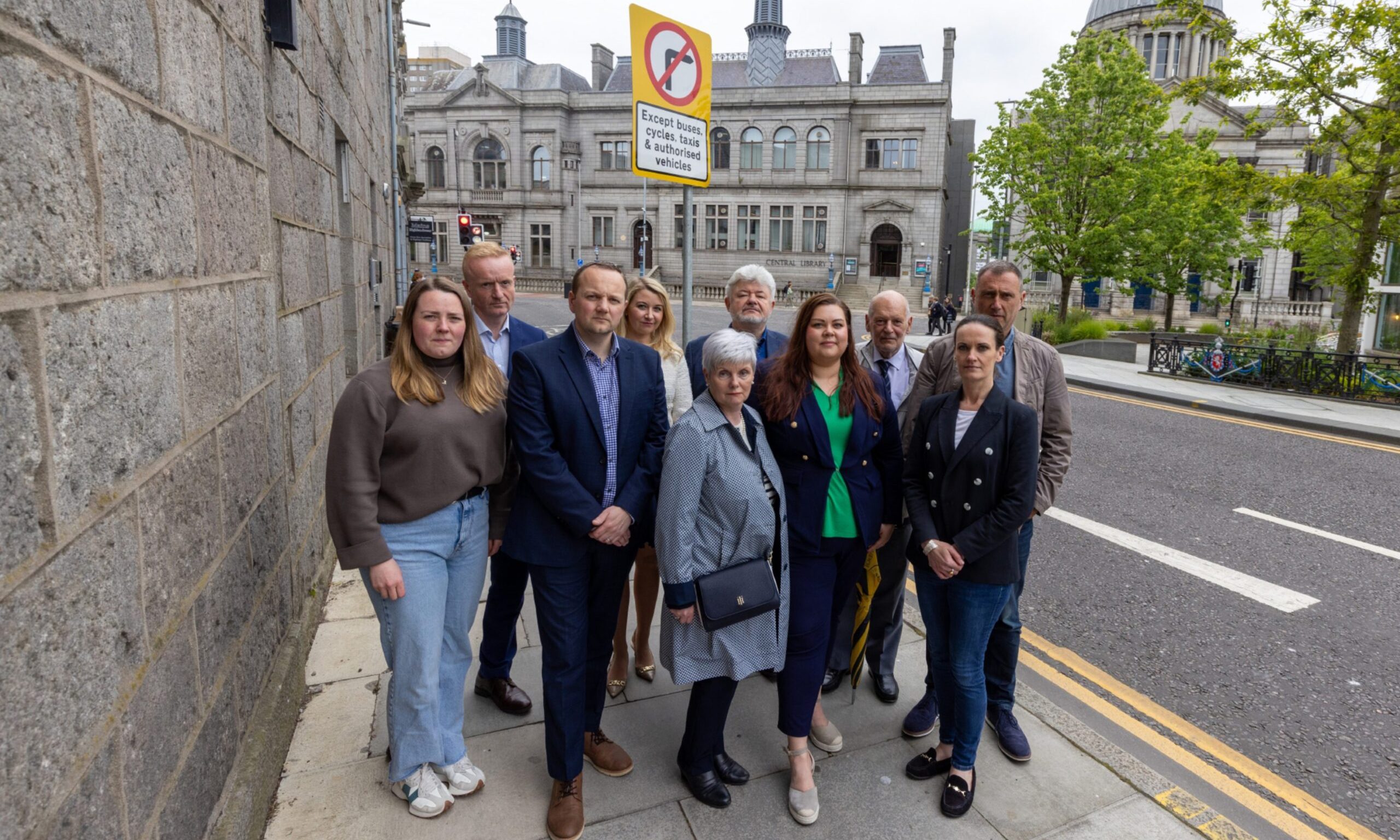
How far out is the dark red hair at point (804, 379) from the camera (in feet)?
11.3

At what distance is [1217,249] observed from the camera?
31938 millimetres

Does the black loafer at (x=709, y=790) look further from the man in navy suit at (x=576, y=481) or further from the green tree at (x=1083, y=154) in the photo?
the green tree at (x=1083, y=154)

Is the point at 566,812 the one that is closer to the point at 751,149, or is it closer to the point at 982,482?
the point at 982,482

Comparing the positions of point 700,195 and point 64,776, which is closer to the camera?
point 64,776

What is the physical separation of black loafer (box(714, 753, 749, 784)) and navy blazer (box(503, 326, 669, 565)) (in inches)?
42.2

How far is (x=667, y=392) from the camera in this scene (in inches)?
162

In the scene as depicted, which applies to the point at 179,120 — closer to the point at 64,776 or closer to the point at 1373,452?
the point at 64,776

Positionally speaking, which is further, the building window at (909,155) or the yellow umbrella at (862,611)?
the building window at (909,155)

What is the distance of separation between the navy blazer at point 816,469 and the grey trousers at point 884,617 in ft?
2.19

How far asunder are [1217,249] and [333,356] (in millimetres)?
35427

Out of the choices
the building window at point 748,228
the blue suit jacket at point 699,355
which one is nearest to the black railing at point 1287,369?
the blue suit jacket at point 699,355

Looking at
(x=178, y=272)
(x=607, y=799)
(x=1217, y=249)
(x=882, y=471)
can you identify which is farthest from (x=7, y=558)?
(x=1217, y=249)

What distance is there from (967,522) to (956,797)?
3.66ft

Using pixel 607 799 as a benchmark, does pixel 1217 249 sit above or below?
above
